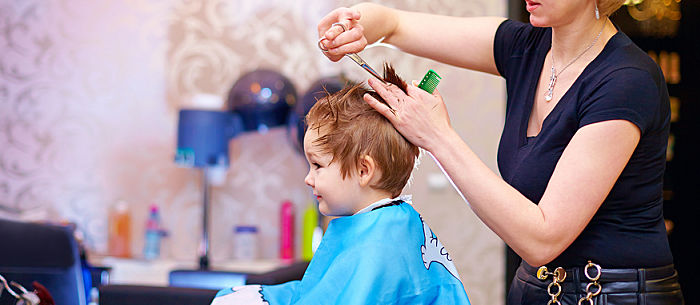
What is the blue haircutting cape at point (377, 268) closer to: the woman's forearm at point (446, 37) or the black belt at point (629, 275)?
the black belt at point (629, 275)

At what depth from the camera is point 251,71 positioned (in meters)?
3.03

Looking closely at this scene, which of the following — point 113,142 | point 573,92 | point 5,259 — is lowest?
point 5,259

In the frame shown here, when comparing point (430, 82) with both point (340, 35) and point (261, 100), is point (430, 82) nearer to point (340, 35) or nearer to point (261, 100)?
point (340, 35)

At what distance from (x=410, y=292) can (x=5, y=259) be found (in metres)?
1.25

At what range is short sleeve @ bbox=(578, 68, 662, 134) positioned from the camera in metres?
1.11

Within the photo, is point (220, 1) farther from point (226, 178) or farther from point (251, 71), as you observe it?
point (226, 178)

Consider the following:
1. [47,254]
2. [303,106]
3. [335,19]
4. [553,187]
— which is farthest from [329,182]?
[303,106]

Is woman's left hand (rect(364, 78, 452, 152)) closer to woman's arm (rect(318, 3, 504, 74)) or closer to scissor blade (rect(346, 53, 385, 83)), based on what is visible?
scissor blade (rect(346, 53, 385, 83))

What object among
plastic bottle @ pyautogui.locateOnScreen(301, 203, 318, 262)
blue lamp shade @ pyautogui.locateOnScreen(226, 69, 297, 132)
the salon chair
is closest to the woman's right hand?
the salon chair

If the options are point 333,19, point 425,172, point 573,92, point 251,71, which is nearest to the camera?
point 573,92

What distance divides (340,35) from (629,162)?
58 centimetres

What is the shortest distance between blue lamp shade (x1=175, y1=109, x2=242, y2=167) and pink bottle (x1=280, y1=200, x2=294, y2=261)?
489 millimetres

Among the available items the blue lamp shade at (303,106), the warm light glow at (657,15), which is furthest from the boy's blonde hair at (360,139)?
the warm light glow at (657,15)

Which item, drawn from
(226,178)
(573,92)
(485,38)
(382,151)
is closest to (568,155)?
(573,92)
